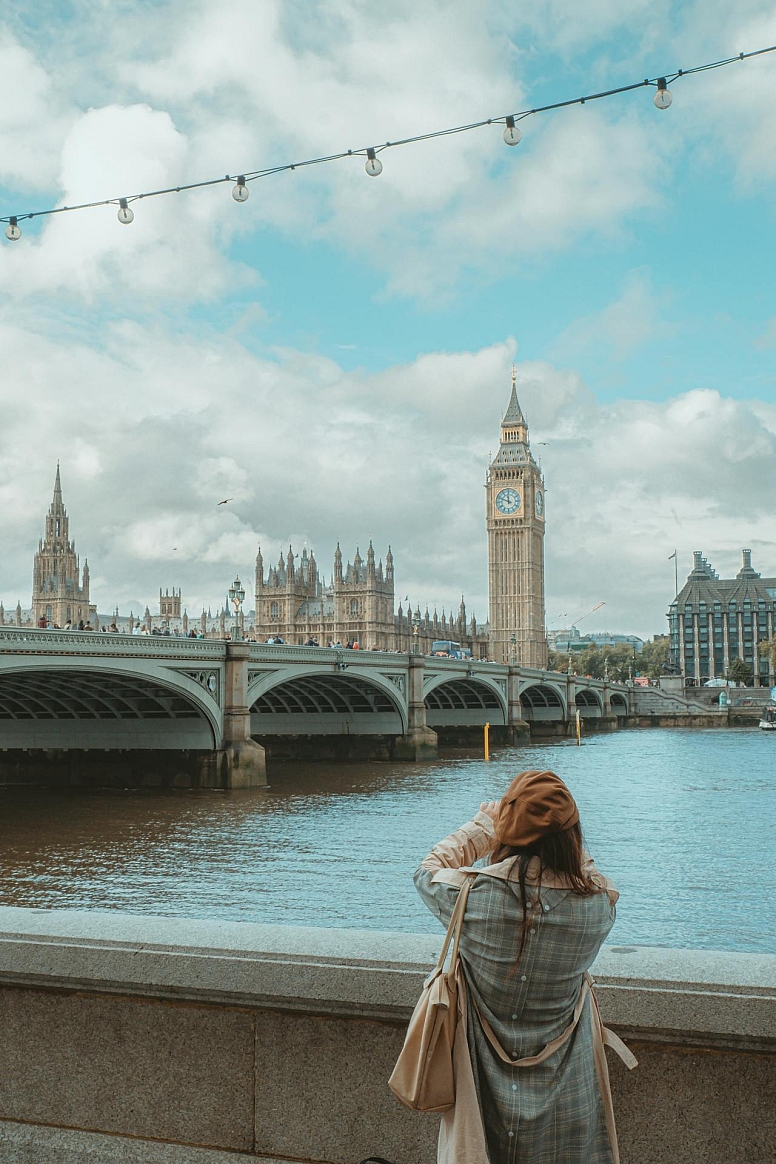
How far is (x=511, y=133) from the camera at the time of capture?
7.96 m

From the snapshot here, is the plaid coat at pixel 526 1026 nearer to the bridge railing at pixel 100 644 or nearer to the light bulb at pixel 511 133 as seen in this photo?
the light bulb at pixel 511 133

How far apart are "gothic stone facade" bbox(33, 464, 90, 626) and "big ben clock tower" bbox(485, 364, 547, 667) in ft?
171

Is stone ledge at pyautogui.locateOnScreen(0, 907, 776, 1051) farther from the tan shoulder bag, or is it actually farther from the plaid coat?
the tan shoulder bag

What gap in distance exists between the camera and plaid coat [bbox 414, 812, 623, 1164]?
8.50 feet

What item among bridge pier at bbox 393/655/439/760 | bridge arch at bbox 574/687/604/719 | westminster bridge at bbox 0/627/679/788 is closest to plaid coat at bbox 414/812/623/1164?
westminster bridge at bbox 0/627/679/788

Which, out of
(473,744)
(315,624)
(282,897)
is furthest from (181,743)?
(315,624)

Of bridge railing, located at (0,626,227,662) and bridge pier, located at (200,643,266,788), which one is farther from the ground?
bridge railing, located at (0,626,227,662)

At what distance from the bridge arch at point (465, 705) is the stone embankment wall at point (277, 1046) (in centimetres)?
5287

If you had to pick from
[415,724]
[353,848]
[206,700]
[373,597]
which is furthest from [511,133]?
[373,597]

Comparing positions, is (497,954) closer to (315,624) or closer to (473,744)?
(473,744)

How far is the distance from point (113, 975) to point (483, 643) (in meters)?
141

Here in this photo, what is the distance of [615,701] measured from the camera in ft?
328

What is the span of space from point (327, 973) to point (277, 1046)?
0.30 meters

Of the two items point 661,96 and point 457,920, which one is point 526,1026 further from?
point 661,96
